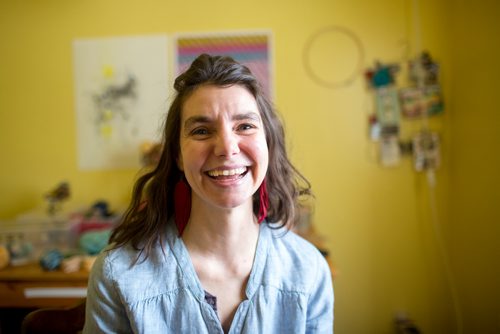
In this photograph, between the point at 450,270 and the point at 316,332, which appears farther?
the point at 450,270

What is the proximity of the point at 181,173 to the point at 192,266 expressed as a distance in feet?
0.83

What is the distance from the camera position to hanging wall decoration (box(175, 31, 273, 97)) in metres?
1.77

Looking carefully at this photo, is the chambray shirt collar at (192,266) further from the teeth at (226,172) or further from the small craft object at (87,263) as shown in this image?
the small craft object at (87,263)

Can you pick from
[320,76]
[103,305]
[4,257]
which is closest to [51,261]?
[4,257]

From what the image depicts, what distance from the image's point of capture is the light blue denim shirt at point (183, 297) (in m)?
0.78

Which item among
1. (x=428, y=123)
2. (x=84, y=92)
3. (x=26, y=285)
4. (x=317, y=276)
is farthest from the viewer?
(x=84, y=92)

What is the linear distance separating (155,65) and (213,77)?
1.17 metres

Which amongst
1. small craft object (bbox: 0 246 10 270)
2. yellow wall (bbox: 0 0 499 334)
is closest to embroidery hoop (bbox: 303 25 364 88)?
yellow wall (bbox: 0 0 499 334)

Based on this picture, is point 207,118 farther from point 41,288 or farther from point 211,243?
point 41,288

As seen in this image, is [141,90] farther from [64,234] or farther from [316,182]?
[316,182]

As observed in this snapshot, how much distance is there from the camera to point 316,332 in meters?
0.87

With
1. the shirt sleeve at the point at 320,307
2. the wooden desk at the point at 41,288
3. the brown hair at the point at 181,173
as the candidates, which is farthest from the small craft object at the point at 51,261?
the shirt sleeve at the point at 320,307

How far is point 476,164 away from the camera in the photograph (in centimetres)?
152

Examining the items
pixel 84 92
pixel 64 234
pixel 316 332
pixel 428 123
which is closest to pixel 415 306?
pixel 428 123
